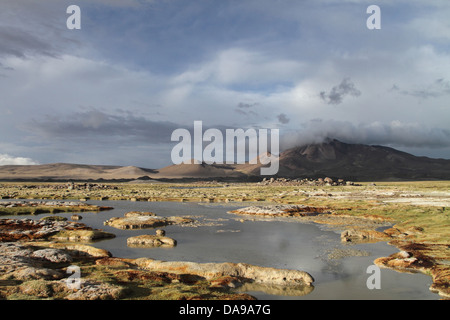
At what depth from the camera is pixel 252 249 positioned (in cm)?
2633

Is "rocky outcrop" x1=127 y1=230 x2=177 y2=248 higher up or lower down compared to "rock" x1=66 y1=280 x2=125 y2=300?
lower down

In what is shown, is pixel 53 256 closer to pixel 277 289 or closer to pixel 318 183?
pixel 277 289

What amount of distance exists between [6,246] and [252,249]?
1747 centimetres

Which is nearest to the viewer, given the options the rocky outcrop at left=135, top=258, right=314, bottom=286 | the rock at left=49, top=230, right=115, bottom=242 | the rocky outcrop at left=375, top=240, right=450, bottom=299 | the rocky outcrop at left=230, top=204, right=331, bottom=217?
the rocky outcrop at left=375, top=240, right=450, bottom=299

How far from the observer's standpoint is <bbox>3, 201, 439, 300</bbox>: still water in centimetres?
1662

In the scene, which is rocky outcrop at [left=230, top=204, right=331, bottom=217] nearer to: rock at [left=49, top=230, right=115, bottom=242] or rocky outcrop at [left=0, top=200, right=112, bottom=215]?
rock at [left=49, top=230, right=115, bottom=242]

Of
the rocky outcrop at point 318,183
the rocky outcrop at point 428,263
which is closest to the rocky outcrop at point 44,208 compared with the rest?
the rocky outcrop at point 428,263

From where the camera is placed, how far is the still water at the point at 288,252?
16625mm

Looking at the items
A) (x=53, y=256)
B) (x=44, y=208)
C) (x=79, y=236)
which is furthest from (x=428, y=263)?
(x=44, y=208)

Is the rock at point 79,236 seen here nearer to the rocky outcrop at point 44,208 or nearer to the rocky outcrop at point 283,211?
the rocky outcrop at point 44,208

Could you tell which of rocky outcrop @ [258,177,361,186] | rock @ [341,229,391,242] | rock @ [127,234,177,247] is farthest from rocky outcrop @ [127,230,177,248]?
rocky outcrop @ [258,177,361,186]

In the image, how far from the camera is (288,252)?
83.1 feet
